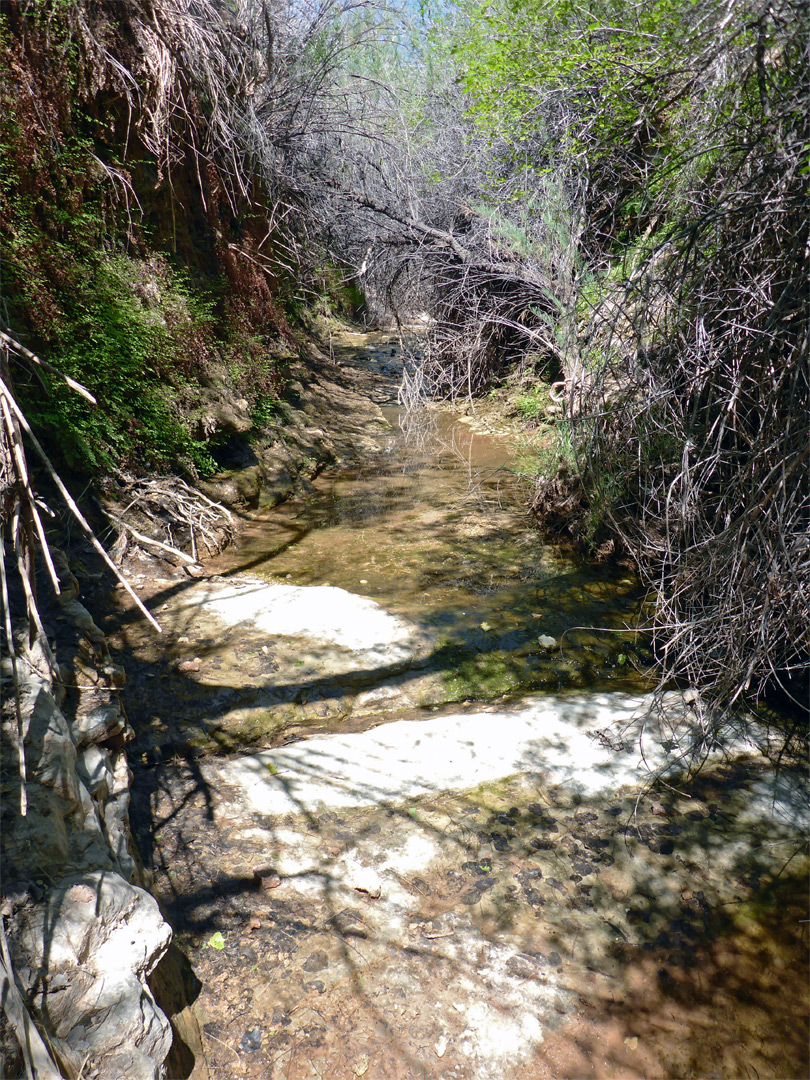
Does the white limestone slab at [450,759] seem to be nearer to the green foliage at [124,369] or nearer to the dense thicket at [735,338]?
the dense thicket at [735,338]

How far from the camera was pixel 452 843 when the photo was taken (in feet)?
10.3

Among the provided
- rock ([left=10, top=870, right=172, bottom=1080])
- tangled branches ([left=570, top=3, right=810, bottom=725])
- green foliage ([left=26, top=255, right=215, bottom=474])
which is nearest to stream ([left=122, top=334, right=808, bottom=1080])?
rock ([left=10, top=870, right=172, bottom=1080])

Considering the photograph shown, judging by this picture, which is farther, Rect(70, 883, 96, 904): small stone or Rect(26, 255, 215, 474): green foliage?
Rect(26, 255, 215, 474): green foliage

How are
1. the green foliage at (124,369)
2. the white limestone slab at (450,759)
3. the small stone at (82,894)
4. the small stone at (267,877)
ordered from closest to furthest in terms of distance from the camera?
the small stone at (82,894)
the small stone at (267,877)
the white limestone slab at (450,759)
the green foliage at (124,369)

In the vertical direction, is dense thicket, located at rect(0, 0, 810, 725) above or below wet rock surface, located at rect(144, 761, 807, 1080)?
above

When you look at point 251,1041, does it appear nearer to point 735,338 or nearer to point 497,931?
point 497,931

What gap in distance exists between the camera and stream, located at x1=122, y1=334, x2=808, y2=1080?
93.0 inches

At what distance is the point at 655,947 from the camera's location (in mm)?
2701

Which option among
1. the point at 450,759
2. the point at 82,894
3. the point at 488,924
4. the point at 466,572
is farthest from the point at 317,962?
the point at 466,572

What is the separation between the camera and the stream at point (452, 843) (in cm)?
236

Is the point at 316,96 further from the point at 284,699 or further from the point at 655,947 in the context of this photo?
the point at 655,947

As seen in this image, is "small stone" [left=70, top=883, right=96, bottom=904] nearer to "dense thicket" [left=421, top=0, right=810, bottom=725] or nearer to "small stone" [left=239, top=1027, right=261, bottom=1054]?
"small stone" [left=239, top=1027, right=261, bottom=1054]

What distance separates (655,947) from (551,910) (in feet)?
1.41

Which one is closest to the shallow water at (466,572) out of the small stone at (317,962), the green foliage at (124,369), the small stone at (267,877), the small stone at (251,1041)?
the green foliage at (124,369)
